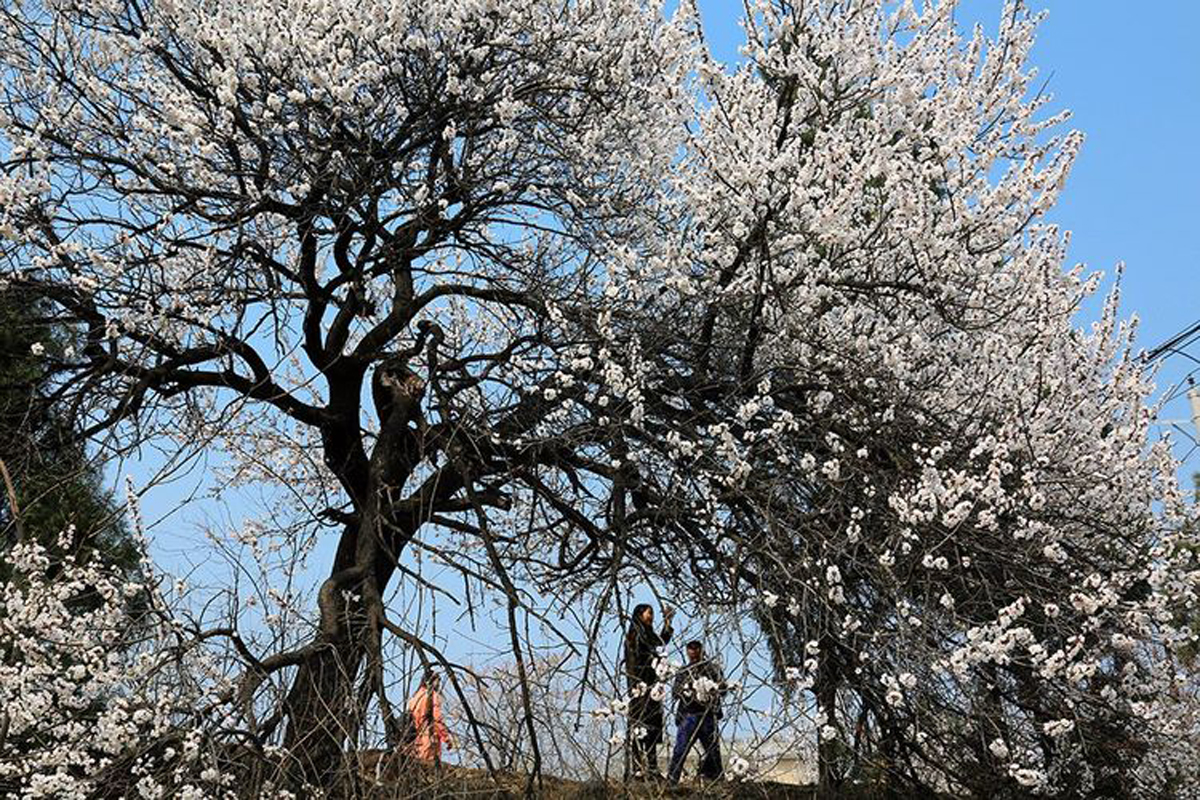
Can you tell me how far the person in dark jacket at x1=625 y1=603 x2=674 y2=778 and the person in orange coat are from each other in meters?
0.90

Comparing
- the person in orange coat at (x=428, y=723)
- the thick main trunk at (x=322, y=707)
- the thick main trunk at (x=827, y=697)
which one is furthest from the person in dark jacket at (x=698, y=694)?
the thick main trunk at (x=322, y=707)

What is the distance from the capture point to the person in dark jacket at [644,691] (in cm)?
610

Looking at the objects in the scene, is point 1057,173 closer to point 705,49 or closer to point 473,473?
point 705,49

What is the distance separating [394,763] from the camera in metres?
5.90

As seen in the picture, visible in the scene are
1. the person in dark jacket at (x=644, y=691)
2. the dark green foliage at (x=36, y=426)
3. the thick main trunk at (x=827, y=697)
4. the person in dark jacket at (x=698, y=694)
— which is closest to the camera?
the person in dark jacket at (x=698, y=694)

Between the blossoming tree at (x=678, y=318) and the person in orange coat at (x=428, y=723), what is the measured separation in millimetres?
237

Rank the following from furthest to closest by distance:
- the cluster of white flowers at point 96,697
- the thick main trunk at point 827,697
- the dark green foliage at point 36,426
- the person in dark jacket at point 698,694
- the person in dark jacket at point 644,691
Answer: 1. the dark green foliage at point 36,426
2. the thick main trunk at point 827,697
3. the person in dark jacket at point 644,691
4. the person in dark jacket at point 698,694
5. the cluster of white flowers at point 96,697

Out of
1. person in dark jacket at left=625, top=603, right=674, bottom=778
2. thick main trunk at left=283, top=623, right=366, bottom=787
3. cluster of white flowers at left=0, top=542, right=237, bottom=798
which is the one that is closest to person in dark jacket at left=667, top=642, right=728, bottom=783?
person in dark jacket at left=625, top=603, right=674, bottom=778

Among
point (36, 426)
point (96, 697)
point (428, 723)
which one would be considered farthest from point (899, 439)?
point (36, 426)

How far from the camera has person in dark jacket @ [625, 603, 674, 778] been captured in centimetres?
610

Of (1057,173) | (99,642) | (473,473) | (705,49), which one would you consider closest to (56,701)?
(99,642)

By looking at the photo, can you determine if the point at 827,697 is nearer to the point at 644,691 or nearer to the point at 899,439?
the point at 644,691

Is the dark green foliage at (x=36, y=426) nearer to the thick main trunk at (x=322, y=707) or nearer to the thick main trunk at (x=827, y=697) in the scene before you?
the thick main trunk at (x=322, y=707)

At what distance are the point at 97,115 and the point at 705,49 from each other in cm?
366
